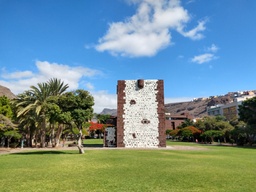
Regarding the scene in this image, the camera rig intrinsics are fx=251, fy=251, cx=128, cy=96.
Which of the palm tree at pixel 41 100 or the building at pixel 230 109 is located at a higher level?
the building at pixel 230 109

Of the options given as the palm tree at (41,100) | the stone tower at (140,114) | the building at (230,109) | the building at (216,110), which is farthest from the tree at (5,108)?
the building at (216,110)

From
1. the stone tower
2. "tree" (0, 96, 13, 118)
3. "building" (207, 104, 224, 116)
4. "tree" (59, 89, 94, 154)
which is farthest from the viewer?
"building" (207, 104, 224, 116)

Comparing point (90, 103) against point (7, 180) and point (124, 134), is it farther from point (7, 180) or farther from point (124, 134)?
point (7, 180)

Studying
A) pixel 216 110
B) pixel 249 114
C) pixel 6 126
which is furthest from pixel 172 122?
pixel 6 126

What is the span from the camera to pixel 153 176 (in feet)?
37.0

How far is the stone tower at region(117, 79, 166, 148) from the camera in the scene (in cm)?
3534

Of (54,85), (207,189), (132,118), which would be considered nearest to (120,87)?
(132,118)

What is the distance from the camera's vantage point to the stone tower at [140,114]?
35344mm

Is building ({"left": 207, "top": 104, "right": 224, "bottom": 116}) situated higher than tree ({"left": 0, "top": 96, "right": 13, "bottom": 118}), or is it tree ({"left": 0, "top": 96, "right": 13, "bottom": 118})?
building ({"left": 207, "top": 104, "right": 224, "bottom": 116})

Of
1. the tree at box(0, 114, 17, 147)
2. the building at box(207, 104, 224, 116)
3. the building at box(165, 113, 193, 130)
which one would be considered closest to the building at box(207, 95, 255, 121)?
the building at box(207, 104, 224, 116)

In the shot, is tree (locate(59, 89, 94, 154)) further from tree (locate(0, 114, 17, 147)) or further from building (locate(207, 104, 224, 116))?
building (locate(207, 104, 224, 116))

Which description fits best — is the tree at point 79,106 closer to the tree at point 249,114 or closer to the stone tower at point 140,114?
the stone tower at point 140,114

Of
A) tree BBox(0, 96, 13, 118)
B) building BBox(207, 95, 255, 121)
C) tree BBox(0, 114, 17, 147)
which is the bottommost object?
→ tree BBox(0, 114, 17, 147)

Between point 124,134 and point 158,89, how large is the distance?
8078 mm
